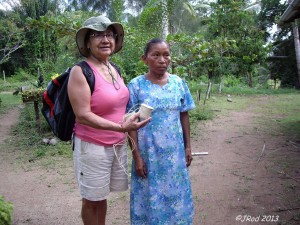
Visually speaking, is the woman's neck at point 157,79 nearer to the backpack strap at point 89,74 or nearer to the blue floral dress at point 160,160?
the blue floral dress at point 160,160

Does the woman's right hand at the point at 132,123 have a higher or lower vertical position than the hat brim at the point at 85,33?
lower

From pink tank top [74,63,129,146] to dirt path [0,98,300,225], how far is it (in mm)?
1310

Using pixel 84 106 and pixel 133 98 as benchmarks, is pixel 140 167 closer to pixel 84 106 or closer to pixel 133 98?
pixel 133 98

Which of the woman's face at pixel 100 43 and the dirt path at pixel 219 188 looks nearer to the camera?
the woman's face at pixel 100 43

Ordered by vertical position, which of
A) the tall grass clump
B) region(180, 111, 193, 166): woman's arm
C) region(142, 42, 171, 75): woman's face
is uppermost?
region(142, 42, 171, 75): woman's face

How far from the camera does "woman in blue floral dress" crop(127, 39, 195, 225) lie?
207 cm

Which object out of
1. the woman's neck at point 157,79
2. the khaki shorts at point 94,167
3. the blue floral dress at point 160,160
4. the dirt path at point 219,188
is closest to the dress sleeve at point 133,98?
the blue floral dress at point 160,160

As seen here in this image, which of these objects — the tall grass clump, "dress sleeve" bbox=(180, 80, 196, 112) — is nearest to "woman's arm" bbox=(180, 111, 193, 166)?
"dress sleeve" bbox=(180, 80, 196, 112)

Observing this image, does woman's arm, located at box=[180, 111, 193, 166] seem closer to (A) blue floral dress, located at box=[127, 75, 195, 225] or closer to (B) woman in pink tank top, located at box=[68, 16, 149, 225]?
(A) blue floral dress, located at box=[127, 75, 195, 225]

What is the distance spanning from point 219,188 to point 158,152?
1.82 metres

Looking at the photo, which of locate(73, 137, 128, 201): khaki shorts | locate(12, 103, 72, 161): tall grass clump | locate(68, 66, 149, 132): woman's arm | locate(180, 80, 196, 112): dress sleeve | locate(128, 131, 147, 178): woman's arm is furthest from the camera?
locate(12, 103, 72, 161): tall grass clump

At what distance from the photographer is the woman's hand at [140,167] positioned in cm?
207

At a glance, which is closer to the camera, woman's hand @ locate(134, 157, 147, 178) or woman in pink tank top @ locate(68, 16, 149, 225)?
woman in pink tank top @ locate(68, 16, 149, 225)

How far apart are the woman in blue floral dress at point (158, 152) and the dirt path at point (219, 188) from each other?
0.82 metres
